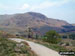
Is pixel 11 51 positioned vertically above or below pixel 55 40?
above

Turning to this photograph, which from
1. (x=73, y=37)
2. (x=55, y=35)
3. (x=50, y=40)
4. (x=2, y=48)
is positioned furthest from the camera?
(x=73, y=37)

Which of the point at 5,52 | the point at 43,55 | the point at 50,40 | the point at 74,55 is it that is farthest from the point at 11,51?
the point at 50,40

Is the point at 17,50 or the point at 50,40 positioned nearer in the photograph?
the point at 17,50

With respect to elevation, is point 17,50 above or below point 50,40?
above

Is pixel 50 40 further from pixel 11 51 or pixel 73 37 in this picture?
pixel 73 37

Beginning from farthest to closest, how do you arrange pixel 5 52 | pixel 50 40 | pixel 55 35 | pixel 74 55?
pixel 55 35
pixel 50 40
pixel 74 55
pixel 5 52

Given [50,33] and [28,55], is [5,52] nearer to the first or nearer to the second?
[28,55]

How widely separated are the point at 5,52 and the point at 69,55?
22.3ft

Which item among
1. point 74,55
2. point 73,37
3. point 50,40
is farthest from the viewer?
point 73,37

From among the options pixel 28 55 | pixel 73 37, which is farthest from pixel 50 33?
pixel 73 37

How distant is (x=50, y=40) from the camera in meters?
46.4

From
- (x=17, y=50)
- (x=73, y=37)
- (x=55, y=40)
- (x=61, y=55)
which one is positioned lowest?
(x=73, y=37)

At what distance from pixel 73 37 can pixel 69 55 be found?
94.1m

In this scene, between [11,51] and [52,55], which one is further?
[52,55]
